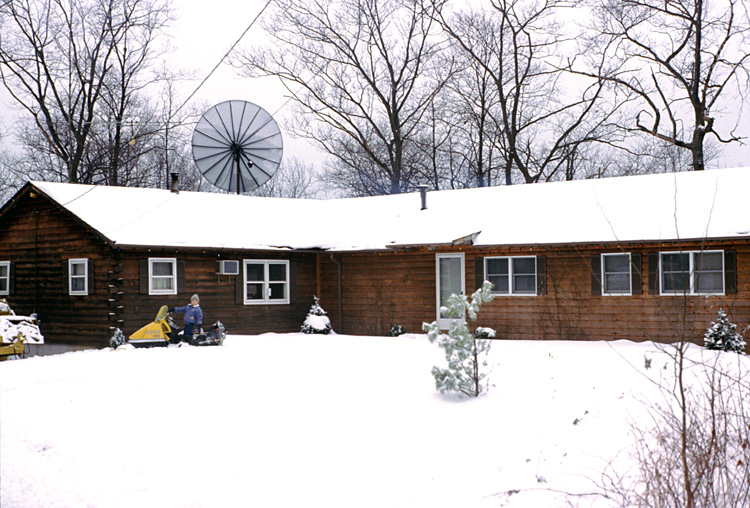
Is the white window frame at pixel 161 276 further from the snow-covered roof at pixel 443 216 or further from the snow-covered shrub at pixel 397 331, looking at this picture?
the snow-covered shrub at pixel 397 331

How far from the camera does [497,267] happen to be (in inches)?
771

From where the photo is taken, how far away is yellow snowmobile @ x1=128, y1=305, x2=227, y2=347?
1705 cm

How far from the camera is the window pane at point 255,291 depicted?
21188 mm

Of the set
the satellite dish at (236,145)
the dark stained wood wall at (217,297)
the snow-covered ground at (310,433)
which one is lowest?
the snow-covered ground at (310,433)

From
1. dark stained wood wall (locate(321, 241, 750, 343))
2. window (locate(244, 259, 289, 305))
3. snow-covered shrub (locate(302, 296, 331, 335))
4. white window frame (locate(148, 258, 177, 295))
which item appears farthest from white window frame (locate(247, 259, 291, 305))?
white window frame (locate(148, 258, 177, 295))

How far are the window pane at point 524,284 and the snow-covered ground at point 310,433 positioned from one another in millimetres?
5180

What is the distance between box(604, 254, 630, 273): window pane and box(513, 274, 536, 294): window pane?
6.17 ft

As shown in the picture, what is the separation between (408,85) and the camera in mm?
35469

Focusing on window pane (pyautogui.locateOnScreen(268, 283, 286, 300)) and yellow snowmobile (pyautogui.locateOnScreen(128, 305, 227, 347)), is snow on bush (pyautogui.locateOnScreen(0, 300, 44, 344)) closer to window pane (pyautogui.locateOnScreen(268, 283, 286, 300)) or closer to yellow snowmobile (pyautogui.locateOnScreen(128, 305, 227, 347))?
yellow snowmobile (pyautogui.locateOnScreen(128, 305, 227, 347))

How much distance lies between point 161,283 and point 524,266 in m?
9.62

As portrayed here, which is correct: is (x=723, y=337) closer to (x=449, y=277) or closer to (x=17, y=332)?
(x=449, y=277)

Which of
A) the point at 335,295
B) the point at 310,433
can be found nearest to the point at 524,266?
the point at 335,295

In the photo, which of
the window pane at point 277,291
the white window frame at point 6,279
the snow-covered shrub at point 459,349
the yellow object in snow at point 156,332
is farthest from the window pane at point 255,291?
the snow-covered shrub at point 459,349

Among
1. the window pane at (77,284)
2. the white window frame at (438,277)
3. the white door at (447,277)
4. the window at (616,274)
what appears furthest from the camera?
the white door at (447,277)
